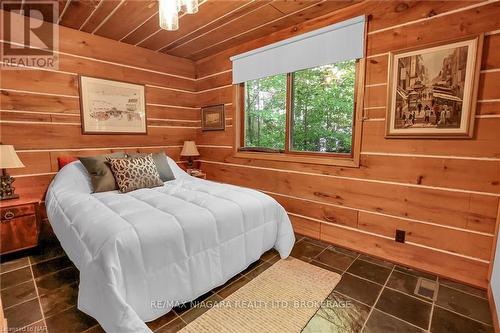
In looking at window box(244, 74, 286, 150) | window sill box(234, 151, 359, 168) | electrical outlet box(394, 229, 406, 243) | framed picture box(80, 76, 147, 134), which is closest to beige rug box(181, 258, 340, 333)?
electrical outlet box(394, 229, 406, 243)

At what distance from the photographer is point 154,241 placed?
148 centimetres

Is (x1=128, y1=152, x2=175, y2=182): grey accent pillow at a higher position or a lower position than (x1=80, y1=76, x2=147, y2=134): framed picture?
lower

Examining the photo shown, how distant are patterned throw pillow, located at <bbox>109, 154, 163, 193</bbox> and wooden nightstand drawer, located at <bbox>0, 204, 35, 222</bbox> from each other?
2.51 feet

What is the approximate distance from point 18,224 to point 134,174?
1050 mm

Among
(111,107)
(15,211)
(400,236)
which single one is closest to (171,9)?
(111,107)

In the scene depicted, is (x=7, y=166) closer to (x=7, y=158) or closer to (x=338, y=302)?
(x=7, y=158)

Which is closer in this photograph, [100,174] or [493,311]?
[493,311]

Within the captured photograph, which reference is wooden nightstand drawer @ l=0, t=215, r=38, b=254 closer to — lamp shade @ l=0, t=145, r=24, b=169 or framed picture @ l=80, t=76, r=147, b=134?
lamp shade @ l=0, t=145, r=24, b=169

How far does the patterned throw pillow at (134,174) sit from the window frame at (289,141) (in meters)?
1.23

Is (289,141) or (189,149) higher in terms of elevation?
(289,141)

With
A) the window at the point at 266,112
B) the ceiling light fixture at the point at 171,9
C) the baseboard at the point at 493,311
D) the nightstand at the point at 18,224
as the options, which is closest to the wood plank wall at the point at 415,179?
the baseboard at the point at 493,311

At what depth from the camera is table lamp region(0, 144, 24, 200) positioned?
2.20 meters

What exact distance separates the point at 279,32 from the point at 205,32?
841mm

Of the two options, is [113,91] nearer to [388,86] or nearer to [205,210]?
[205,210]
